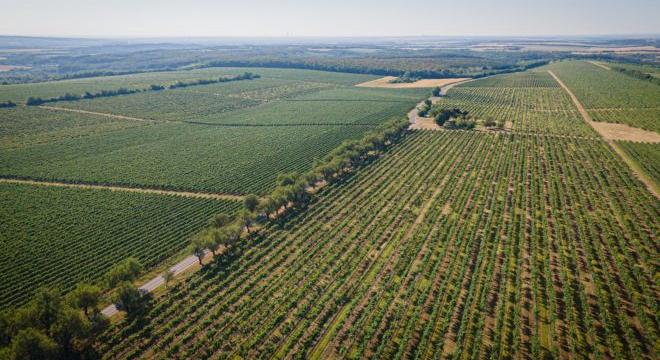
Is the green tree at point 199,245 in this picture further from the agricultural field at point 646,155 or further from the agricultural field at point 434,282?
the agricultural field at point 646,155

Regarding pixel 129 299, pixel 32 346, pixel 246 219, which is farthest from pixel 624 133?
pixel 32 346

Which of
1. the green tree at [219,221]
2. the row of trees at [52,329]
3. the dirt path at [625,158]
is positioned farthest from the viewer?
the dirt path at [625,158]

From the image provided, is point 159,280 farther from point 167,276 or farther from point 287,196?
point 287,196

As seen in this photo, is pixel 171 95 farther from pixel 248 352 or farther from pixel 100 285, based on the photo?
pixel 248 352

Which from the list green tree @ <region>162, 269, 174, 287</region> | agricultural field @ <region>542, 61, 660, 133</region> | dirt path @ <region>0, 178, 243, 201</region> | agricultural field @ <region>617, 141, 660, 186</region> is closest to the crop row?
agricultural field @ <region>542, 61, 660, 133</region>

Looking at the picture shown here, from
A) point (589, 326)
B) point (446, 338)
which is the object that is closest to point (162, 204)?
point (446, 338)

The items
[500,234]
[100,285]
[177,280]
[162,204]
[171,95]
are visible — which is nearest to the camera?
[100,285]

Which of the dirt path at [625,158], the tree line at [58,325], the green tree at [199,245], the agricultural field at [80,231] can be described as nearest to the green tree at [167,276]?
the tree line at [58,325]
